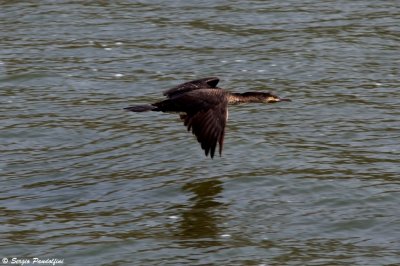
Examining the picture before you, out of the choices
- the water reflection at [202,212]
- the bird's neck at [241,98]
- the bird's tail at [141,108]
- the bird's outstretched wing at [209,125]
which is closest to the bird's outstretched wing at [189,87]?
the bird's neck at [241,98]

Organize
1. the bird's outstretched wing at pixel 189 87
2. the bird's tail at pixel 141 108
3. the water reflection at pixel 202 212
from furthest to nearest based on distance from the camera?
the bird's outstretched wing at pixel 189 87
the bird's tail at pixel 141 108
the water reflection at pixel 202 212

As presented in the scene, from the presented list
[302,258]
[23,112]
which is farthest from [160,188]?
[23,112]

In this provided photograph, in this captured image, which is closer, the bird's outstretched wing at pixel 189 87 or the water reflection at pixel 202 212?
the water reflection at pixel 202 212

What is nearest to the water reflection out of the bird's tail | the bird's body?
the bird's body

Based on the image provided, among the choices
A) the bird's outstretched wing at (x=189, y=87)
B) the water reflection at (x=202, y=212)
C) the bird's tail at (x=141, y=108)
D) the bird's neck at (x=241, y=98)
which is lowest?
the water reflection at (x=202, y=212)

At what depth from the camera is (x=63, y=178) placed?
14008mm

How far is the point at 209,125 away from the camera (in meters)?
12.8

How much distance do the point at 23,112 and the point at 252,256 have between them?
21.1 feet

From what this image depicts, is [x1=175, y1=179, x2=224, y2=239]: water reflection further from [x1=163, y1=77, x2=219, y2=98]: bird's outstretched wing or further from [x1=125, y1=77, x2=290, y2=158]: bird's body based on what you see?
[x1=163, y1=77, x2=219, y2=98]: bird's outstretched wing

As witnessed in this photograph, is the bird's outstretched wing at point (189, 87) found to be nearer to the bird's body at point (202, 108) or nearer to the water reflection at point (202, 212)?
the bird's body at point (202, 108)

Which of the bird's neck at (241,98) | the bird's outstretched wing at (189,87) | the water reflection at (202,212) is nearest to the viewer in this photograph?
the water reflection at (202,212)

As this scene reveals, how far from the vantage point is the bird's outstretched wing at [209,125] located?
12672 millimetres

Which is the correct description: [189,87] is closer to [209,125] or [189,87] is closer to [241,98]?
[241,98]

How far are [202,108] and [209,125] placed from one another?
0.33 meters
